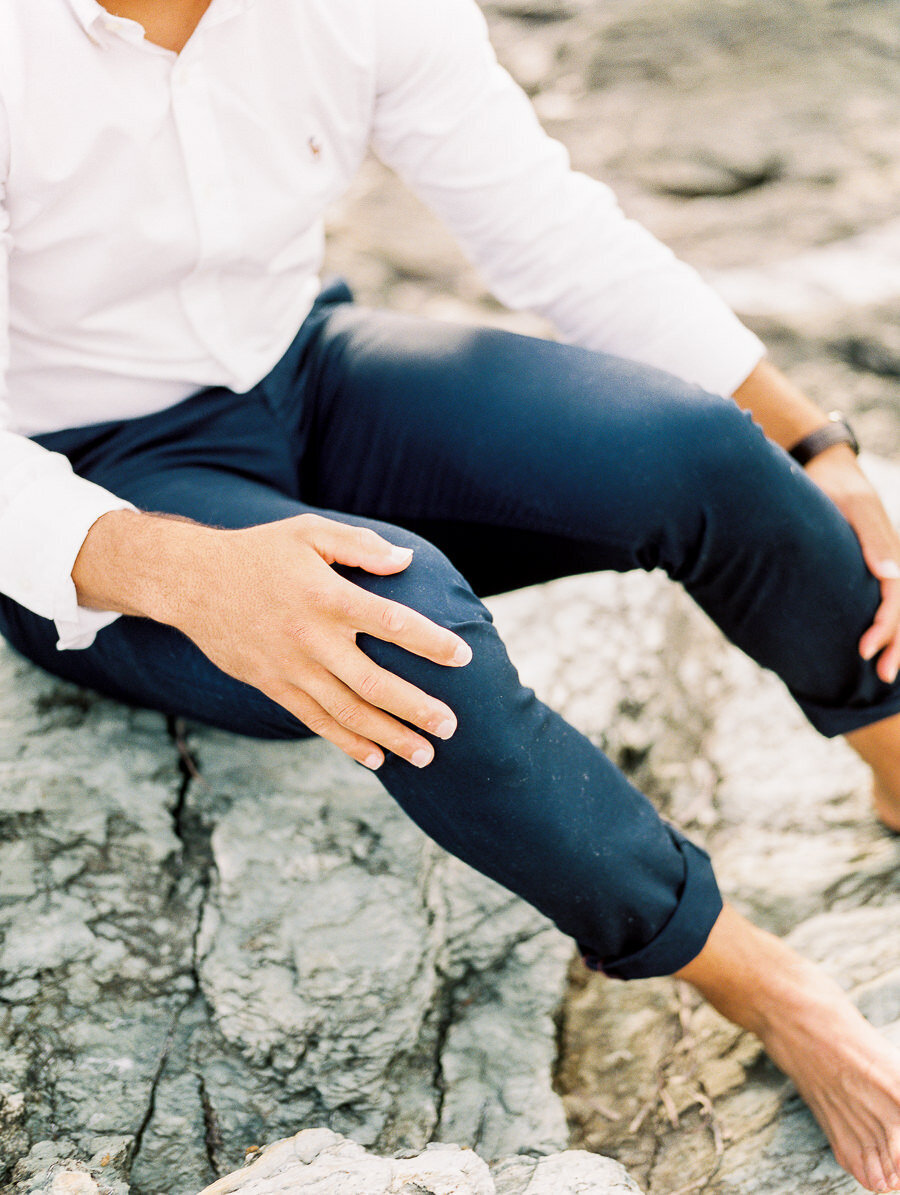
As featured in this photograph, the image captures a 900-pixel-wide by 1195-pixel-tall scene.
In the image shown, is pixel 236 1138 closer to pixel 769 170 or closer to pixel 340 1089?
pixel 340 1089

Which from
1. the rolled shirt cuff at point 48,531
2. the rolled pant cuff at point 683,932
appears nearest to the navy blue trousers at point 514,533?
the rolled pant cuff at point 683,932

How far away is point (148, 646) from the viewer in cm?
113

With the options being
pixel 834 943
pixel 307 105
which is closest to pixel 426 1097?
pixel 834 943

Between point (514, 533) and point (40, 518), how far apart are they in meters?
0.55

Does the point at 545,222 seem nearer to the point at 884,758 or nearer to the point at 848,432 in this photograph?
the point at 848,432

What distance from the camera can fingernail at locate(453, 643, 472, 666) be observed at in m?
0.93

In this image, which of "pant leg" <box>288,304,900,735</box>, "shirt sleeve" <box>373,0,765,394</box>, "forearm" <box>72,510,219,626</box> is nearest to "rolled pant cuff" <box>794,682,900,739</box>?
"pant leg" <box>288,304,900,735</box>

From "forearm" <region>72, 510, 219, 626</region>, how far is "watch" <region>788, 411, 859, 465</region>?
80 centimetres

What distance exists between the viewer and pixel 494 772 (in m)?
0.96

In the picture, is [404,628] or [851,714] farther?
[851,714]

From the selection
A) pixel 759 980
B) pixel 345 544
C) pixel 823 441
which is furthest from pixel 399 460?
pixel 759 980

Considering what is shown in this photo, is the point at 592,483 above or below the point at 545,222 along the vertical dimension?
below

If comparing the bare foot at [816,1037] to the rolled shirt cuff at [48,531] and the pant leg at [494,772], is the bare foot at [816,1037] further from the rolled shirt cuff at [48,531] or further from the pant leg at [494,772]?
the rolled shirt cuff at [48,531]

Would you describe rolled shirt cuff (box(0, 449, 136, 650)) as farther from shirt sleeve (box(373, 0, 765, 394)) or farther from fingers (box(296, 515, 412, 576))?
shirt sleeve (box(373, 0, 765, 394))
